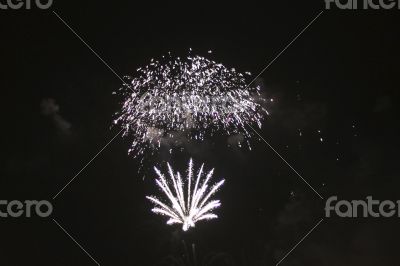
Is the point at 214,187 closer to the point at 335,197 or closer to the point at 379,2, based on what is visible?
the point at 379,2

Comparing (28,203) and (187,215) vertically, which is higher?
(187,215)

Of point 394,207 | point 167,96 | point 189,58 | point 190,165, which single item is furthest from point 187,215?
point 394,207

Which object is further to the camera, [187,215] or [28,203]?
[28,203]

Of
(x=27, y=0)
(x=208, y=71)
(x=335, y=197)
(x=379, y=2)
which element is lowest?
(x=27, y=0)

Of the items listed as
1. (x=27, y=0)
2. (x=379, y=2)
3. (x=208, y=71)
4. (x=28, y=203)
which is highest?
(x=379, y=2)

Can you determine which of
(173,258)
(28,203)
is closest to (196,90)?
(28,203)

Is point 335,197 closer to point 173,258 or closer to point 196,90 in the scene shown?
point 173,258

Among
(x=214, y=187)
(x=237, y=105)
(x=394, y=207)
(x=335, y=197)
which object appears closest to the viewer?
(x=237, y=105)

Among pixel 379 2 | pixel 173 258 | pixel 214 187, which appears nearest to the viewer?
pixel 379 2

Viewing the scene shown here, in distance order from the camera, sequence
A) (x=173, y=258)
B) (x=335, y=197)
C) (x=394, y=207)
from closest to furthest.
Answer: (x=394, y=207)
(x=173, y=258)
(x=335, y=197)

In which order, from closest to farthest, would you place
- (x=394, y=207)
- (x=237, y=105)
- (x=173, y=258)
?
(x=237, y=105)
(x=394, y=207)
(x=173, y=258)
